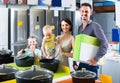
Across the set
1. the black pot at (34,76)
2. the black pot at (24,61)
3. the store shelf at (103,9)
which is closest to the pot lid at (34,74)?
the black pot at (34,76)

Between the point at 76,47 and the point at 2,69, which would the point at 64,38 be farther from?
the point at 2,69

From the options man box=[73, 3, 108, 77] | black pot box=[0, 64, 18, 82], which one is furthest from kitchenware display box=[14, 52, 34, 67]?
man box=[73, 3, 108, 77]

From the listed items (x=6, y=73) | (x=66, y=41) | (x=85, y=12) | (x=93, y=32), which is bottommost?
(x=6, y=73)

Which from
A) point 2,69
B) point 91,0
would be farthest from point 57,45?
point 91,0

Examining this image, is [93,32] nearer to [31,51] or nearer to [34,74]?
[31,51]

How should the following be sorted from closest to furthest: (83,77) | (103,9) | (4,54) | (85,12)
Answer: (83,77) → (4,54) → (85,12) → (103,9)

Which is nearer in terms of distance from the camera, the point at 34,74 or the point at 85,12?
the point at 34,74

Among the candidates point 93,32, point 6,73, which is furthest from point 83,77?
point 93,32

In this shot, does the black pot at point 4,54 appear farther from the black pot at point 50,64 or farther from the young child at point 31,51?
the black pot at point 50,64

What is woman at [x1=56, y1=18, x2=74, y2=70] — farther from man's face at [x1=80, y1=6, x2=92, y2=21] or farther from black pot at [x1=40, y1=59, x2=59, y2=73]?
black pot at [x1=40, y1=59, x2=59, y2=73]

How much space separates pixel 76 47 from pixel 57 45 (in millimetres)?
464

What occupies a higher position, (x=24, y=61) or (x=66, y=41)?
(x=66, y=41)

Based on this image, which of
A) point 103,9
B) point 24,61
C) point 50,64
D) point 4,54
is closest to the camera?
point 50,64

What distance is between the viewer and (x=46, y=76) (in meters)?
1.70
